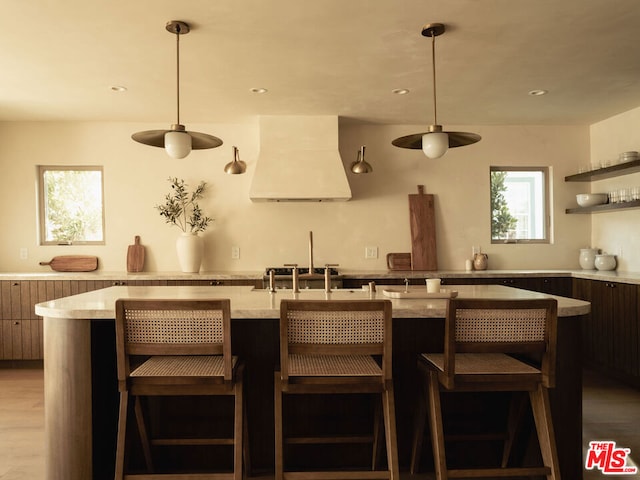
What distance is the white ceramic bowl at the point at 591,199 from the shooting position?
459 cm

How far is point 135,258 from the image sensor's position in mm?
4738

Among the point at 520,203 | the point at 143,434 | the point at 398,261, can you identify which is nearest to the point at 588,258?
the point at 520,203

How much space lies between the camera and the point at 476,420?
2.25 metres

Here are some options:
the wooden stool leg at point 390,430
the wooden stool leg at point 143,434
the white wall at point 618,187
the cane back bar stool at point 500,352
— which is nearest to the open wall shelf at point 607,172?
the white wall at point 618,187

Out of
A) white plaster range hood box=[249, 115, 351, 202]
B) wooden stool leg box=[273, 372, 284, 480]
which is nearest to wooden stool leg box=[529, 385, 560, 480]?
wooden stool leg box=[273, 372, 284, 480]

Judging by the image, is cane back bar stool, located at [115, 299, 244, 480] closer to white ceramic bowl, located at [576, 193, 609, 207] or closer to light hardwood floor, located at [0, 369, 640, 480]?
light hardwood floor, located at [0, 369, 640, 480]

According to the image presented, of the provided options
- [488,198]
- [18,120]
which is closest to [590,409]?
[488,198]

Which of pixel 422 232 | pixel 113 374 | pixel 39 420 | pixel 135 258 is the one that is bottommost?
pixel 39 420

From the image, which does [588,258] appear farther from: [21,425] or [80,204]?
[80,204]

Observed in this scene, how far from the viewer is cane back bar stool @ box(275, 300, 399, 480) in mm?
1695

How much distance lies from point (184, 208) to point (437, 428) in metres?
3.74

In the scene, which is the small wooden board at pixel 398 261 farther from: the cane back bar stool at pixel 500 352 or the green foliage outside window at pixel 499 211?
the cane back bar stool at pixel 500 352

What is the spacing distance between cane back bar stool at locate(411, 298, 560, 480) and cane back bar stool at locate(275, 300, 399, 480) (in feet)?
0.75

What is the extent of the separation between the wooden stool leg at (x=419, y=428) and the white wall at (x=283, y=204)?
2.80 m
